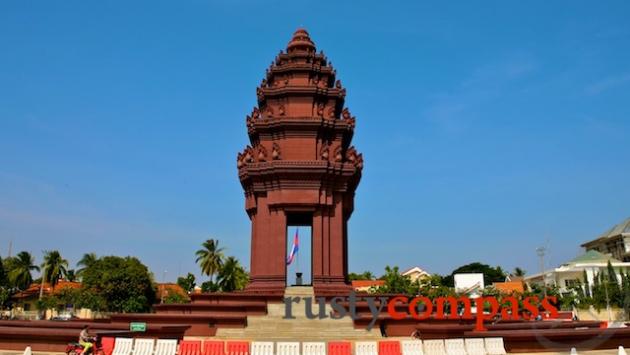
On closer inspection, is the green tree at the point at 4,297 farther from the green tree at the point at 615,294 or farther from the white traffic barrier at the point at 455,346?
the green tree at the point at 615,294

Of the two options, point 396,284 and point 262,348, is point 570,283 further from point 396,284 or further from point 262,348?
point 262,348

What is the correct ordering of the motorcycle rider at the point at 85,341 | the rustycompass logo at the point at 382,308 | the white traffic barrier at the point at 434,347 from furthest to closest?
the rustycompass logo at the point at 382,308, the white traffic barrier at the point at 434,347, the motorcycle rider at the point at 85,341

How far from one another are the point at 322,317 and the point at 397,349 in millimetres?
6021

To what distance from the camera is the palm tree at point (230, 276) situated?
80.9m

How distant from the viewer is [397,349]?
19125 mm

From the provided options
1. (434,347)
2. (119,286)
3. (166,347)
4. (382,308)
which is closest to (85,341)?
(166,347)

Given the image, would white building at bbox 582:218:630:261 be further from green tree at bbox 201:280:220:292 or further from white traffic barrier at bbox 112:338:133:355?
white traffic barrier at bbox 112:338:133:355

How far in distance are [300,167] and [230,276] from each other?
55133 mm

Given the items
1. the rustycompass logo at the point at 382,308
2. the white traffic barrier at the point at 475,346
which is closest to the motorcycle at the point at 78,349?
the rustycompass logo at the point at 382,308

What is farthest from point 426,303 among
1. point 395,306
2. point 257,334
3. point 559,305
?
point 559,305

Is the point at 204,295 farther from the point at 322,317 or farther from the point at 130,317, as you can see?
the point at 322,317

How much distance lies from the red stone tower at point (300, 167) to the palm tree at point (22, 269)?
59580mm

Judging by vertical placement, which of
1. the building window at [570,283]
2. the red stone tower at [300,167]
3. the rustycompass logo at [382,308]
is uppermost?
the red stone tower at [300,167]

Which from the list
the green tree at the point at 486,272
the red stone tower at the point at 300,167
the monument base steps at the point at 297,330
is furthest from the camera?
the green tree at the point at 486,272
